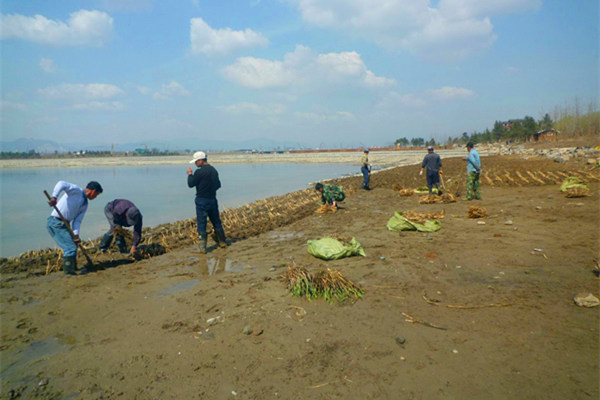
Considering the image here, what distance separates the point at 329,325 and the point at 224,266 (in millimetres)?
3044

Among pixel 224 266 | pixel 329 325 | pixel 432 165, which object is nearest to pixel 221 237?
pixel 224 266

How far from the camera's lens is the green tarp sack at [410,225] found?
6848 millimetres

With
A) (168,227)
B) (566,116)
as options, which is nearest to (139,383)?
(168,227)

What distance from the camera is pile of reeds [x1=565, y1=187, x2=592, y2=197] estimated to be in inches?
342

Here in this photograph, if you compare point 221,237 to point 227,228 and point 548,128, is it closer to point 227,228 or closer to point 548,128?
point 227,228

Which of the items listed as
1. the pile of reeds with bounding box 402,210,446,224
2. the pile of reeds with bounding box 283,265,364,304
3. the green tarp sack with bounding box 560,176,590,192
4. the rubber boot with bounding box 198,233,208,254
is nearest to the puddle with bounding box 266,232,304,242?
the rubber boot with bounding box 198,233,208,254

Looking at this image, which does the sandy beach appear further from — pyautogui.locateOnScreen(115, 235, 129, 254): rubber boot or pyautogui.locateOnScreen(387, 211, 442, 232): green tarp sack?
pyautogui.locateOnScreen(115, 235, 129, 254): rubber boot

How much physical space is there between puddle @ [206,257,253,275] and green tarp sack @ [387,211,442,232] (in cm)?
327

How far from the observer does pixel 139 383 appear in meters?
2.81

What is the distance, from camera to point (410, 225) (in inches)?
274

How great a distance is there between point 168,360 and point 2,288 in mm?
4279

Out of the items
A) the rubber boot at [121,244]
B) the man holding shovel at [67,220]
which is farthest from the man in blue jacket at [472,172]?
the man holding shovel at [67,220]

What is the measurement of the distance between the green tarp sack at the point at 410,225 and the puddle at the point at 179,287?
164 inches

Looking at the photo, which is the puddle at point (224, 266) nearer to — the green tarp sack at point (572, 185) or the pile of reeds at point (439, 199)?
the pile of reeds at point (439, 199)
